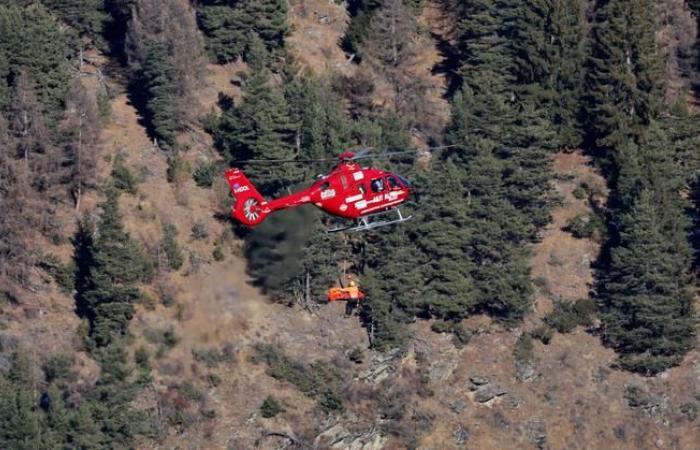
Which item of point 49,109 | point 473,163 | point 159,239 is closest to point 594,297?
point 473,163

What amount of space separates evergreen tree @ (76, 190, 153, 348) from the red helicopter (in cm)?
2116

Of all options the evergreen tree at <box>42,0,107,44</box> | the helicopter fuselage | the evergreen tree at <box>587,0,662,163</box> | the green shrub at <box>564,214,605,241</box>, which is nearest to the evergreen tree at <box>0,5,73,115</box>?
the evergreen tree at <box>42,0,107,44</box>

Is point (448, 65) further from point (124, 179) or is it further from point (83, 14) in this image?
point (124, 179)

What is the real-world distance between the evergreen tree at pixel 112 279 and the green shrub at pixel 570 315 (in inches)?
861

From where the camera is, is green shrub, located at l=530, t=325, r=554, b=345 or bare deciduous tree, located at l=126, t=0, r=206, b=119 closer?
green shrub, located at l=530, t=325, r=554, b=345

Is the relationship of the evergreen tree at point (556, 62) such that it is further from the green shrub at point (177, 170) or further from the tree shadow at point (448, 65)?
the green shrub at point (177, 170)

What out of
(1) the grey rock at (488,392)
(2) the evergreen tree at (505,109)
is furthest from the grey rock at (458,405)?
(2) the evergreen tree at (505,109)

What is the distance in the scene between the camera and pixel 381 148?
359 feet

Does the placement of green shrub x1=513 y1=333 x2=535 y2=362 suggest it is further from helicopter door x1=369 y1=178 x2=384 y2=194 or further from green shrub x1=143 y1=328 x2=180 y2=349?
helicopter door x1=369 y1=178 x2=384 y2=194

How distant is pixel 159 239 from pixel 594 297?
2326 cm

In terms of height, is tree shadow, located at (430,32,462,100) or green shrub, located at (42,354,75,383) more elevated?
tree shadow, located at (430,32,462,100)

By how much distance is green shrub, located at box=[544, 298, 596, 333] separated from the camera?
349 feet

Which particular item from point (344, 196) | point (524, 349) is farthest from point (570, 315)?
point (344, 196)

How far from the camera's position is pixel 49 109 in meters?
107
